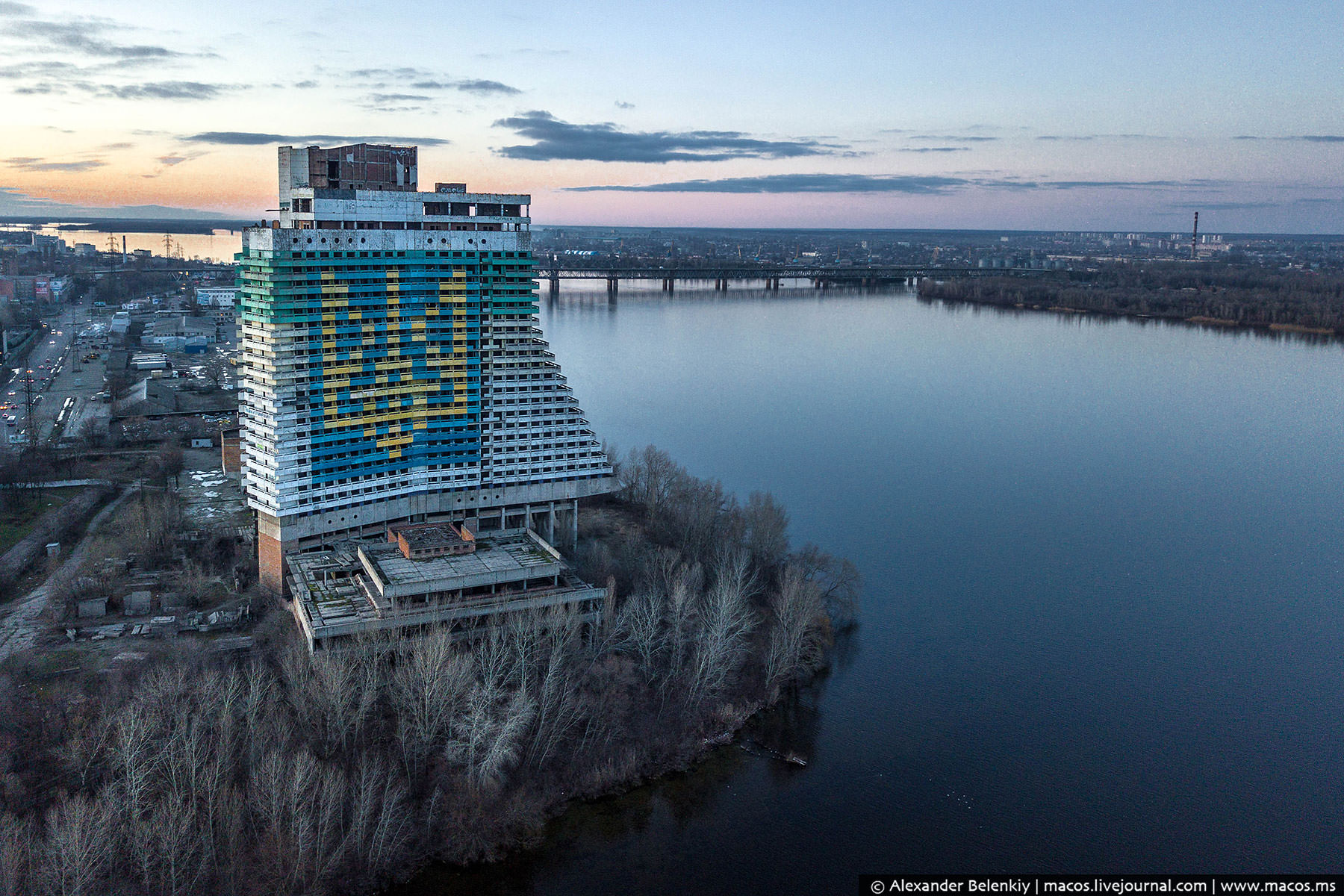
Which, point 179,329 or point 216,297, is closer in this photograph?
point 179,329

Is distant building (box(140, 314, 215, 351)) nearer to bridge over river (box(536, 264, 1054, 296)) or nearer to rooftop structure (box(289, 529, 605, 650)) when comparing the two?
bridge over river (box(536, 264, 1054, 296))

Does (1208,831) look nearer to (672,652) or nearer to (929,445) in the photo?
(672,652)

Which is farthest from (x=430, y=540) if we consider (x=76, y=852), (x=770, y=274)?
(x=770, y=274)

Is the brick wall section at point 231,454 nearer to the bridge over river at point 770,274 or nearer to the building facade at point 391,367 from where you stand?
the building facade at point 391,367

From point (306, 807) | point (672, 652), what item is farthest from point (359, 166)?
point (306, 807)

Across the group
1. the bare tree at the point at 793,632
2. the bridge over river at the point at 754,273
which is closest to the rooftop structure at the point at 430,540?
the bare tree at the point at 793,632

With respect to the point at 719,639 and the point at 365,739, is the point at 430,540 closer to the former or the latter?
the point at 365,739

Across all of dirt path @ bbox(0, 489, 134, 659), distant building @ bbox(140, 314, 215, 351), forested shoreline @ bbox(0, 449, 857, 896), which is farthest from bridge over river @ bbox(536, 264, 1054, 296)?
forested shoreline @ bbox(0, 449, 857, 896)
